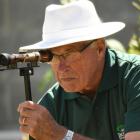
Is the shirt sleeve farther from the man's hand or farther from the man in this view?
the man's hand

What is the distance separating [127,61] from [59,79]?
488 mm

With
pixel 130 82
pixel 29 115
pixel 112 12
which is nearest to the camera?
pixel 29 115

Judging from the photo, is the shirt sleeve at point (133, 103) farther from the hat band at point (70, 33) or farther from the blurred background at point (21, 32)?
the blurred background at point (21, 32)

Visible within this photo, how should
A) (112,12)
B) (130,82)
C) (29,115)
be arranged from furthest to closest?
1. (112,12)
2. (130,82)
3. (29,115)

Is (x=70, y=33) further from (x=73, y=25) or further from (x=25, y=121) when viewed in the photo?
(x=25, y=121)

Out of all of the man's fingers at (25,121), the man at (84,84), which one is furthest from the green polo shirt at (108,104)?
the man's fingers at (25,121)

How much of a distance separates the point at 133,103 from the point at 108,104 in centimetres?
25

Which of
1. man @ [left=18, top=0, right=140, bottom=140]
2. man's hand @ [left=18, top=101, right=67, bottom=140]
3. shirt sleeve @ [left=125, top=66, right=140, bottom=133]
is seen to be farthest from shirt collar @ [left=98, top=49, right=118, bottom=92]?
man's hand @ [left=18, top=101, right=67, bottom=140]

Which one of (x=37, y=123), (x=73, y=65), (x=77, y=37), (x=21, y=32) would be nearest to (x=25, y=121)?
(x=37, y=123)

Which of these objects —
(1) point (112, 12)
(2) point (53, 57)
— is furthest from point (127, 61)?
(1) point (112, 12)

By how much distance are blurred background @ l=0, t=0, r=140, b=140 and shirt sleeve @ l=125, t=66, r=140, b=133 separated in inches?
159

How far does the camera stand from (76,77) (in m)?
4.87

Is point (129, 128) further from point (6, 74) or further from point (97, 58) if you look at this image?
point (6, 74)

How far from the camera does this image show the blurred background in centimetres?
917
